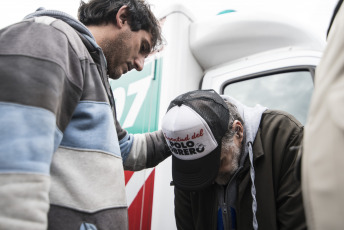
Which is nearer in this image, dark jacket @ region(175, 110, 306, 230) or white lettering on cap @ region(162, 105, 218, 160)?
dark jacket @ region(175, 110, 306, 230)

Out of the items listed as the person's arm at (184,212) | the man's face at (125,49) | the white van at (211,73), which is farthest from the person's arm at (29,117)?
the white van at (211,73)

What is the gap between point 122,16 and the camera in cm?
145

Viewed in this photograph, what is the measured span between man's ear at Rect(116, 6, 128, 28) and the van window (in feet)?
3.36

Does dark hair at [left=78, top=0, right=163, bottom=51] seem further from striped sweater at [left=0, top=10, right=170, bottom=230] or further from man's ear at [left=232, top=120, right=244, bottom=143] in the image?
man's ear at [left=232, top=120, right=244, bottom=143]

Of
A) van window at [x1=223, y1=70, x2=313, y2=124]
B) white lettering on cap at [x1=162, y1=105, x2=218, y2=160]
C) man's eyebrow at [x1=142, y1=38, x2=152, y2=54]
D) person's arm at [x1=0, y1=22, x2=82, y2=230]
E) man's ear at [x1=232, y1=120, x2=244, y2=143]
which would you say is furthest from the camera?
van window at [x1=223, y1=70, x2=313, y2=124]

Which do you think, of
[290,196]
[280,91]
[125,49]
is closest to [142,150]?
[125,49]

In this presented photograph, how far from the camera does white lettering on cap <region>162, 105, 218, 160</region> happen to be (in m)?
1.35

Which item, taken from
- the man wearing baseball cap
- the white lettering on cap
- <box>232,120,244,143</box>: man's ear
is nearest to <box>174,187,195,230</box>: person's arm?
Answer: the man wearing baseball cap

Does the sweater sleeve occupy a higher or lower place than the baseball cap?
lower

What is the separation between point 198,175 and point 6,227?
3.26ft

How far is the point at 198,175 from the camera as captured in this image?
1415 millimetres

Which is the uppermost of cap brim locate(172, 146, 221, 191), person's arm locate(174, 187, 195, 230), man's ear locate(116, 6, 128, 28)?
man's ear locate(116, 6, 128, 28)

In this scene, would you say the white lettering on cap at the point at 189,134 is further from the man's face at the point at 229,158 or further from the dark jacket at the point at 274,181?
the dark jacket at the point at 274,181

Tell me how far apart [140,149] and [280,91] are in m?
1.07
